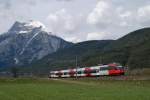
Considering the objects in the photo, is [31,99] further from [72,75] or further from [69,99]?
[72,75]

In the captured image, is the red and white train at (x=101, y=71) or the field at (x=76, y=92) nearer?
the field at (x=76, y=92)

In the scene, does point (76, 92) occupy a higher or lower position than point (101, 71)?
lower

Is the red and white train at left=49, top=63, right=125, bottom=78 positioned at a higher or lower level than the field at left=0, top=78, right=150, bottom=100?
higher

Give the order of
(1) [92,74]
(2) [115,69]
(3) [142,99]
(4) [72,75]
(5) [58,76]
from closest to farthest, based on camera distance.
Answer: (3) [142,99] < (2) [115,69] < (1) [92,74] < (4) [72,75] < (5) [58,76]

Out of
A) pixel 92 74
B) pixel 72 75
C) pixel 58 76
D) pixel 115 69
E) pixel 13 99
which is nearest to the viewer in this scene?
pixel 13 99

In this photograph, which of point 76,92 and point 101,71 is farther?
point 101,71

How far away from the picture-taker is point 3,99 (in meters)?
36.2

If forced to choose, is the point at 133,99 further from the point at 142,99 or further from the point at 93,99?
the point at 93,99

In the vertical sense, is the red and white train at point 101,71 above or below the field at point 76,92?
above

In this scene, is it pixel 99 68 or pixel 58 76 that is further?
pixel 58 76

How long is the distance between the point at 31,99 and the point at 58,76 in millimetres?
142486

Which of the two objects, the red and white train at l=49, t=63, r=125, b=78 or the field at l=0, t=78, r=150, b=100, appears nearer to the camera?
the field at l=0, t=78, r=150, b=100

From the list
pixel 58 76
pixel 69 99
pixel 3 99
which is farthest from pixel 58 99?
pixel 58 76

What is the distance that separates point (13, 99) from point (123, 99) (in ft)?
34.3
